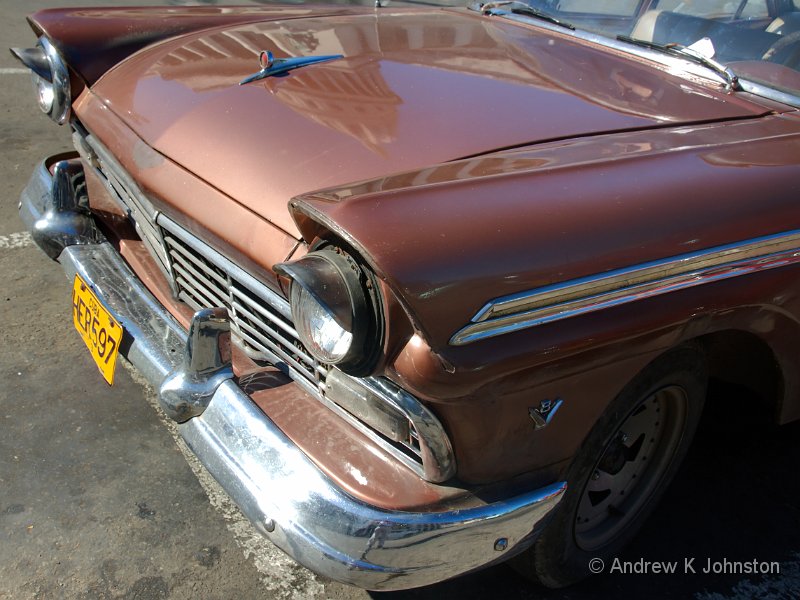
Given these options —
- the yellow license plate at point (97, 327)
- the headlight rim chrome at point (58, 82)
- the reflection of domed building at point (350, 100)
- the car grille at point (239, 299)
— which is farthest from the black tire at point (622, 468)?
the headlight rim chrome at point (58, 82)

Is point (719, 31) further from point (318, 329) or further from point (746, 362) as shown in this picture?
point (318, 329)

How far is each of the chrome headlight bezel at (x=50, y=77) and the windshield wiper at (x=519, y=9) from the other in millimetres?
1564

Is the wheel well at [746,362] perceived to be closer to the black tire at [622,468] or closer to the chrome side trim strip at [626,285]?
the black tire at [622,468]

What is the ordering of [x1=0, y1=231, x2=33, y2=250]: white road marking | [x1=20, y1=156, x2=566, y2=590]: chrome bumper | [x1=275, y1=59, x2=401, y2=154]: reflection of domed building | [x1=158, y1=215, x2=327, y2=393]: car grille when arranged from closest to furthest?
[x1=20, y1=156, x2=566, y2=590]: chrome bumper
[x1=158, y1=215, x2=327, y2=393]: car grille
[x1=275, y1=59, x2=401, y2=154]: reflection of domed building
[x1=0, y1=231, x2=33, y2=250]: white road marking

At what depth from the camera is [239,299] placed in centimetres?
196

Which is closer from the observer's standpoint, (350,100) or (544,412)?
(544,412)

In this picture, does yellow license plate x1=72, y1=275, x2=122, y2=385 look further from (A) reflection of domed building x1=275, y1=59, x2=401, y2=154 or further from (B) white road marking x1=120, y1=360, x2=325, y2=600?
(A) reflection of domed building x1=275, y1=59, x2=401, y2=154

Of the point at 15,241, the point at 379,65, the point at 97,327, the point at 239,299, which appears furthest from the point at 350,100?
the point at 15,241

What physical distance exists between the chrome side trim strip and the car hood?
461 mm

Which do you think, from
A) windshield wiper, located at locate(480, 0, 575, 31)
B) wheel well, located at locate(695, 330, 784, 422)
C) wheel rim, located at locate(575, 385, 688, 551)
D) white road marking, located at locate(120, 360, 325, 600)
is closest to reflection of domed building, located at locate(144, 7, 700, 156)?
windshield wiper, located at locate(480, 0, 575, 31)

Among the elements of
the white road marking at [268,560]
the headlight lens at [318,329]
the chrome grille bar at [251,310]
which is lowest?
the white road marking at [268,560]

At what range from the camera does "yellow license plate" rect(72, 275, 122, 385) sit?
217cm

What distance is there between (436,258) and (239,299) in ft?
2.43

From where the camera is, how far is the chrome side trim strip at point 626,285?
4.72 feet
